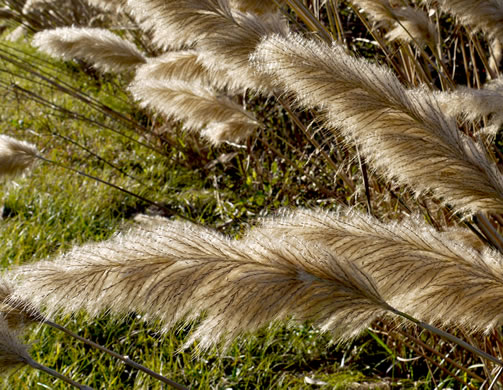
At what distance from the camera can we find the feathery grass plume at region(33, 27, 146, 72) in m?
3.02

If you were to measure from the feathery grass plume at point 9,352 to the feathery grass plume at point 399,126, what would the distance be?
0.76 m

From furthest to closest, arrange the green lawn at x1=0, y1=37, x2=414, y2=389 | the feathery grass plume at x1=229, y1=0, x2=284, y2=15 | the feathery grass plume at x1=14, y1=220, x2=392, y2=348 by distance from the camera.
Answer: the green lawn at x1=0, y1=37, x2=414, y2=389
the feathery grass plume at x1=229, y1=0, x2=284, y2=15
the feathery grass plume at x1=14, y1=220, x2=392, y2=348

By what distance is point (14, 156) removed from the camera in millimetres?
2777

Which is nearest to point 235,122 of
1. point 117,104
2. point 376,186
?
point 376,186

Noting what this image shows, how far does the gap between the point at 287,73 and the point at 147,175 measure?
139 inches

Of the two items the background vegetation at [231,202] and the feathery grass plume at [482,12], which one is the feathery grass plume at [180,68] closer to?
the background vegetation at [231,202]

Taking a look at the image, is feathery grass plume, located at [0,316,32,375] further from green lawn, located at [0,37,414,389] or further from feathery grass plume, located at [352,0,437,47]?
feathery grass plume, located at [352,0,437,47]

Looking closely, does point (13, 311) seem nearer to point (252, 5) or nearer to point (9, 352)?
point (9, 352)

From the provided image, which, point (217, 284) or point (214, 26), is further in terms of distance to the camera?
point (214, 26)

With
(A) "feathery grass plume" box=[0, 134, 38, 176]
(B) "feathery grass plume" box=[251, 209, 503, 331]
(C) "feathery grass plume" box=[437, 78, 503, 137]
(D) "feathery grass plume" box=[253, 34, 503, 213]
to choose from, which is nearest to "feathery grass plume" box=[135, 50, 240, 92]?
(A) "feathery grass plume" box=[0, 134, 38, 176]

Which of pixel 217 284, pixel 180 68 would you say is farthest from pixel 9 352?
pixel 180 68

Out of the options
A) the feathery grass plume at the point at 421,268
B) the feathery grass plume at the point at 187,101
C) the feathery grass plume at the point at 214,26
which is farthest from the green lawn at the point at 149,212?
the feathery grass plume at the point at 214,26

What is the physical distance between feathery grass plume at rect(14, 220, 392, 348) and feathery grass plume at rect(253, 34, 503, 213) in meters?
0.27

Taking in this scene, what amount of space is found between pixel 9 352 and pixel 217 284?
47cm
